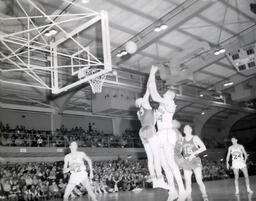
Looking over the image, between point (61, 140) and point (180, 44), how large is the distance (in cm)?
1075

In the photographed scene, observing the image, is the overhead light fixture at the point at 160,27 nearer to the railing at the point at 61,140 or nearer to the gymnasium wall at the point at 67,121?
the railing at the point at 61,140

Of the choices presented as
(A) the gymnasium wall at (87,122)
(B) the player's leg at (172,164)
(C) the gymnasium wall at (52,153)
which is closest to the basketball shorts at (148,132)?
(B) the player's leg at (172,164)

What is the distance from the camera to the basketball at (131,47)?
21105 mm

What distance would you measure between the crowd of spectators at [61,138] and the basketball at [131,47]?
24.2ft

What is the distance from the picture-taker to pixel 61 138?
23.0 meters

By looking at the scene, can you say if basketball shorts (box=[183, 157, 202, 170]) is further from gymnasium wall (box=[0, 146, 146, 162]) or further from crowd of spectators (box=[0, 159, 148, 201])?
gymnasium wall (box=[0, 146, 146, 162])

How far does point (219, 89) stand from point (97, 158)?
43.1 feet

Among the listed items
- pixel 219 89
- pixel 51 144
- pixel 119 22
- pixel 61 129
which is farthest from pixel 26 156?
pixel 219 89

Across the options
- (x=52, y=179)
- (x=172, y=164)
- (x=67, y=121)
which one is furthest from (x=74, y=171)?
(x=67, y=121)

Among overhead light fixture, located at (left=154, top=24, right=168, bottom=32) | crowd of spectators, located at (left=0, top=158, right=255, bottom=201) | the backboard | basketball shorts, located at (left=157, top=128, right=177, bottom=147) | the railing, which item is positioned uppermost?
overhead light fixture, located at (left=154, top=24, right=168, bottom=32)

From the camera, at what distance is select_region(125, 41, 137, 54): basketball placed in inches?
831

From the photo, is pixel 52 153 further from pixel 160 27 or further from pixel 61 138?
pixel 160 27

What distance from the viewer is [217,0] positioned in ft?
62.7

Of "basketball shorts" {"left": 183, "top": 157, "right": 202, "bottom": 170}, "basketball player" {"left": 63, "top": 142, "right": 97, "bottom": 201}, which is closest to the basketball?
"basketball player" {"left": 63, "top": 142, "right": 97, "bottom": 201}
